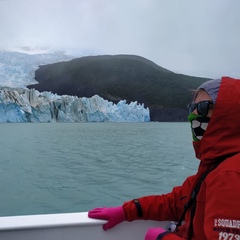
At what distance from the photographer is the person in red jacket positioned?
0.66 m

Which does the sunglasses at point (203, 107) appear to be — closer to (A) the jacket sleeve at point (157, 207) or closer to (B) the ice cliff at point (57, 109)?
(A) the jacket sleeve at point (157, 207)

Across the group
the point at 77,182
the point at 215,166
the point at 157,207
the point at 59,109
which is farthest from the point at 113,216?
the point at 59,109

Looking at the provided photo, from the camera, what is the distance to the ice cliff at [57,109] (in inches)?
982

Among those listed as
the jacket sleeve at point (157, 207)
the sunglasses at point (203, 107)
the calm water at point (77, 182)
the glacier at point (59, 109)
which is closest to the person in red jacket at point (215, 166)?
the sunglasses at point (203, 107)

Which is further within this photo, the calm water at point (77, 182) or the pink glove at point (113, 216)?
the calm water at point (77, 182)

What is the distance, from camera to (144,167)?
6746 millimetres

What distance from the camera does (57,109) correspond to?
27.1m

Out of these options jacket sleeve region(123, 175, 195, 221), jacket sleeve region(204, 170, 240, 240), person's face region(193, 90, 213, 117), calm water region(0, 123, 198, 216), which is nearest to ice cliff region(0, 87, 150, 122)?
calm water region(0, 123, 198, 216)

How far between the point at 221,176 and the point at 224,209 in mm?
81

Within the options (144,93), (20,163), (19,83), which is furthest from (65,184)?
(144,93)

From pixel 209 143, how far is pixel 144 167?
6.07 metres

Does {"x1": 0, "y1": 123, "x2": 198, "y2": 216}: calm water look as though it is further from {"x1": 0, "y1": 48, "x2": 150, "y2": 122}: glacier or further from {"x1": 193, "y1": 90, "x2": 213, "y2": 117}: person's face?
{"x1": 0, "y1": 48, "x2": 150, "y2": 122}: glacier

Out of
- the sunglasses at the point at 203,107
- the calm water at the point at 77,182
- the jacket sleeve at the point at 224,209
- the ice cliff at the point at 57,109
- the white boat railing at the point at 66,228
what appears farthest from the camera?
the ice cliff at the point at 57,109

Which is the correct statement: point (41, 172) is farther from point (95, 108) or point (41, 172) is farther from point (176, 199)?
point (95, 108)
